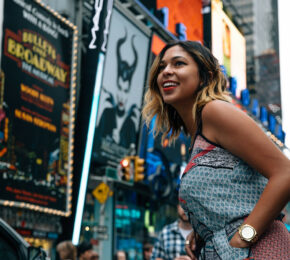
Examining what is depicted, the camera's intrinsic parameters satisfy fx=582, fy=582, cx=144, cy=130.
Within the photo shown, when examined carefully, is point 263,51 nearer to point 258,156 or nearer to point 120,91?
point 120,91

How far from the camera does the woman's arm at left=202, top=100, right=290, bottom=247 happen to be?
2287 millimetres

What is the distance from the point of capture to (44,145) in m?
17.9

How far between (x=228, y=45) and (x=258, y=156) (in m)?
42.6

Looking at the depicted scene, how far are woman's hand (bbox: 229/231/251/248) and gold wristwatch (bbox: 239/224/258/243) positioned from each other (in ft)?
0.05

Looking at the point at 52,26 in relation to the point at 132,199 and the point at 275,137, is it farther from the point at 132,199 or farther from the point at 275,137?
the point at 275,137

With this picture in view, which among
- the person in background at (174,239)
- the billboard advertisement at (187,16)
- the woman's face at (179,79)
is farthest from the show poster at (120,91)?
the woman's face at (179,79)

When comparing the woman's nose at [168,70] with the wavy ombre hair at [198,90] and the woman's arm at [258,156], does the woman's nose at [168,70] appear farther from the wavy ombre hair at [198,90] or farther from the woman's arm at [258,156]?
the woman's arm at [258,156]

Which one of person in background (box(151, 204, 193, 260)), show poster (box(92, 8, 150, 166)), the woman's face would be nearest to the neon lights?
show poster (box(92, 8, 150, 166))

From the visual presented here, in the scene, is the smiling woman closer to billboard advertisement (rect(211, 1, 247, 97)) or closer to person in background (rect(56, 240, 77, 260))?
person in background (rect(56, 240, 77, 260))

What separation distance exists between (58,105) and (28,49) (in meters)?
2.23

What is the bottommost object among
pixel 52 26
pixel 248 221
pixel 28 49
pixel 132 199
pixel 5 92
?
pixel 248 221

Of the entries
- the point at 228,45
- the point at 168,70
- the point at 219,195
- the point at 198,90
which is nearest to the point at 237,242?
the point at 219,195

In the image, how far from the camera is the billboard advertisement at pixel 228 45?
133 ft

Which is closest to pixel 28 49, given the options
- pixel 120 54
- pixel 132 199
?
pixel 120 54
